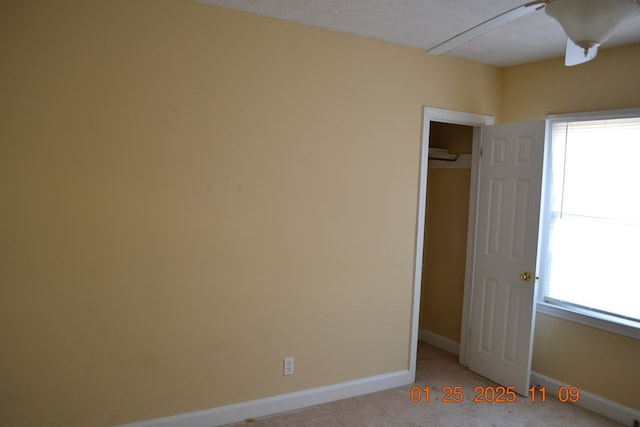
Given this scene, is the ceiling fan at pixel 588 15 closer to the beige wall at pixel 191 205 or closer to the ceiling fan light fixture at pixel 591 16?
the ceiling fan light fixture at pixel 591 16

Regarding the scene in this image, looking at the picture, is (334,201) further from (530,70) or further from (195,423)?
(530,70)

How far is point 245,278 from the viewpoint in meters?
2.86

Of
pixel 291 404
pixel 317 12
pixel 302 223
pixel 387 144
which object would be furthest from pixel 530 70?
pixel 291 404

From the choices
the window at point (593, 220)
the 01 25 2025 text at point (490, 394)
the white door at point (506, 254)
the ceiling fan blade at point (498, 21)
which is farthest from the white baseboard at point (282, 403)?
the ceiling fan blade at point (498, 21)

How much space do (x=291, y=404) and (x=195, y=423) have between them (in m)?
0.65

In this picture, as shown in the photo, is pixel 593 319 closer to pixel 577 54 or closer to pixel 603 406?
pixel 603 406

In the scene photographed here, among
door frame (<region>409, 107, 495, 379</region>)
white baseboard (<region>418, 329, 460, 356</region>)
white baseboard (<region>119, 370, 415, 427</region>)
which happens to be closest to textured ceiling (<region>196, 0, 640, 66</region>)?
door frame (<region>409, 107, 495, 379</region>)

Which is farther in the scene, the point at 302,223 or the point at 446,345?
the point at 446,345

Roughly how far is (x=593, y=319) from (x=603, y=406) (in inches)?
23.6

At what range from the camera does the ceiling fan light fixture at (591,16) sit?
4.85 ft

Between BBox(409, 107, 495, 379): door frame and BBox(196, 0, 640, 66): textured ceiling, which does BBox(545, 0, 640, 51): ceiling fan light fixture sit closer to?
BBox(196, 0, 640, 66): textured ceiling

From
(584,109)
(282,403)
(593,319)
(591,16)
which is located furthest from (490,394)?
(591,16)

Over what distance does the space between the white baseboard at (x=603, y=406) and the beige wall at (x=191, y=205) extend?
126 cm

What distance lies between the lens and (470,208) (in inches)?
155
